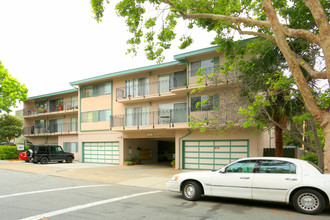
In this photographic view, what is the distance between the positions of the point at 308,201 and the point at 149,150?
21.0 metres

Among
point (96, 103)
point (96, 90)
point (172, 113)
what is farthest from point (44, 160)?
point (172, 113)

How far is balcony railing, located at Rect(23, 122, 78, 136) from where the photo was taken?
101ft

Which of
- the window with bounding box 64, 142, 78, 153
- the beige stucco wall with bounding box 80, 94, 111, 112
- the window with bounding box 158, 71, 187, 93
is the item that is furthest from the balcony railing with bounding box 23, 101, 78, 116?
the window with bounding box 158, 71, 187, 93

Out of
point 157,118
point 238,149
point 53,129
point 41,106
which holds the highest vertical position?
point 41,106

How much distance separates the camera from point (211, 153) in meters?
18.9

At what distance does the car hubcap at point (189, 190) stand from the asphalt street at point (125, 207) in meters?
0.25

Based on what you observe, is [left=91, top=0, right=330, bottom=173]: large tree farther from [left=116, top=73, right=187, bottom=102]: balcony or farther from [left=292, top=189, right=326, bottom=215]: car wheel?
[left=116, top=73, right=187, bottom=102]: balcony

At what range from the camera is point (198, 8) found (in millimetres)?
11789

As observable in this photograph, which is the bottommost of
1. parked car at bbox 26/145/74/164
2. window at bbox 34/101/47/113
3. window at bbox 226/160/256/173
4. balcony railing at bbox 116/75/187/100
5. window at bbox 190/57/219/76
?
parked car at bbox 26/145/74/164

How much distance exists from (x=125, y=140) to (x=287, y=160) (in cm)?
1805

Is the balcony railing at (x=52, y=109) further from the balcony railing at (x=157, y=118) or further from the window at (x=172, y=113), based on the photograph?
the window at (x=172, y=113)

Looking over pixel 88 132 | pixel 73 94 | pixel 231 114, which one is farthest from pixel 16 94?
pixel 231 114

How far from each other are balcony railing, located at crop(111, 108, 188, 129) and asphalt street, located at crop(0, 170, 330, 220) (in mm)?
10921

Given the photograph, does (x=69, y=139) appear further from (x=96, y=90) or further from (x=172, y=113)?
(x=172, y=113)
